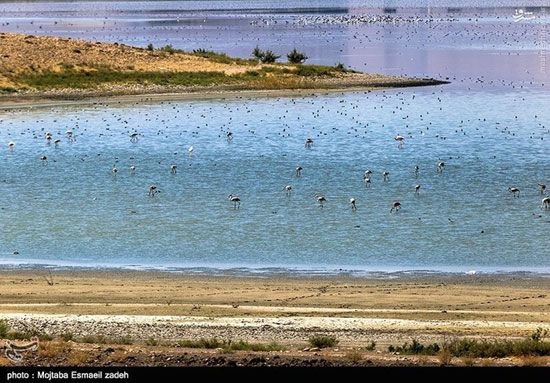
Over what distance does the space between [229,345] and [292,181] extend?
21.3 meters

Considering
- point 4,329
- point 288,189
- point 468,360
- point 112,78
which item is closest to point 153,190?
point 288,189

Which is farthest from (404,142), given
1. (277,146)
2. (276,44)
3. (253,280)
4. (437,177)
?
(276,44)

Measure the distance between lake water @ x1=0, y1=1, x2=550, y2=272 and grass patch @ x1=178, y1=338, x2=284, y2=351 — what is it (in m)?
8.86

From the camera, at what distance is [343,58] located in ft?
307

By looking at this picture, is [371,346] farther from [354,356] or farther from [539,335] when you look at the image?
Answer: [539,335]

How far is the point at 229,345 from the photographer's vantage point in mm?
18250

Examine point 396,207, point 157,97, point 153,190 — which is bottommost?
point 396,207

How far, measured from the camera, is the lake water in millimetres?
29406

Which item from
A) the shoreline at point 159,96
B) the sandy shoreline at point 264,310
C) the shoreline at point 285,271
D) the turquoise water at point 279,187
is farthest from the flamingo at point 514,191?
the shoreline at point 159,96

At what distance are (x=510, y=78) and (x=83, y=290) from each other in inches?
2137

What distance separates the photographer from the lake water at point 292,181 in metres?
29.4

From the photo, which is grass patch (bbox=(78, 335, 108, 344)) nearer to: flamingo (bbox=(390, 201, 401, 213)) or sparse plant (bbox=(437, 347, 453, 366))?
sparse plant (bbox=(437, 347, 453, 366))

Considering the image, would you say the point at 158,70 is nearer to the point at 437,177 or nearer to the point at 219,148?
the point at 219,148

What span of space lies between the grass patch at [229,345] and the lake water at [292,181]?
29.1 ft
